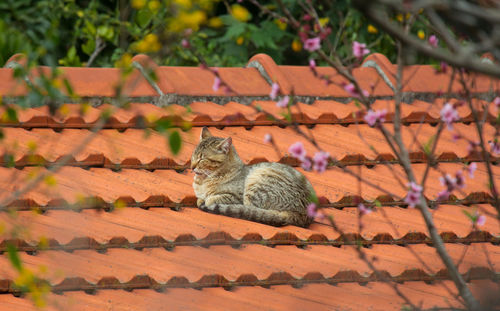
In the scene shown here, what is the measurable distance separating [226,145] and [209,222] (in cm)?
71

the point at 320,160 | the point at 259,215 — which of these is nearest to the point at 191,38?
the point at 259,215

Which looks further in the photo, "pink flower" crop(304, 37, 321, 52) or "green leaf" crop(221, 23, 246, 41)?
"green leaf" crop(221, 23, 246, 41)

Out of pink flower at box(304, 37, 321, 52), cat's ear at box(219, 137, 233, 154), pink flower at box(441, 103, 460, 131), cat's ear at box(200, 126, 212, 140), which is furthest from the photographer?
cat's ear at box(200, 126, 212, 140)

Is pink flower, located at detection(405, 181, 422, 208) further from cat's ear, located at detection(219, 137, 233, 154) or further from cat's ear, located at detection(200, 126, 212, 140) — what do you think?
cat's ear, located at detection(200, 126, 212, 140)

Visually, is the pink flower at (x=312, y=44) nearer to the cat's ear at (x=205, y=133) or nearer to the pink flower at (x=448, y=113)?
the pink flower at (x=448, y=113)

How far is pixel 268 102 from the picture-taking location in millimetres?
5023

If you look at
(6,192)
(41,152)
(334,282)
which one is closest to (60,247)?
(6,192)

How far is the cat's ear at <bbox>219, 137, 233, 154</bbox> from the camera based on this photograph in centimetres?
416

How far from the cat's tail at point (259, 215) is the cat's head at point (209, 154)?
0.42 m

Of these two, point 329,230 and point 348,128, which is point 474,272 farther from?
point 348,128

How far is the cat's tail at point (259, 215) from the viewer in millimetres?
3789

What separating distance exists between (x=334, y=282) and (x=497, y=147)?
0.97 meters

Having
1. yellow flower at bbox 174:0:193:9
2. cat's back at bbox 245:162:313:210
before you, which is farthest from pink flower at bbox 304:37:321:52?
cat's back at bbox 245:162:313:210

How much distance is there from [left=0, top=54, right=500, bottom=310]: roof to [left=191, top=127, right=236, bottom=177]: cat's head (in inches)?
3.6
